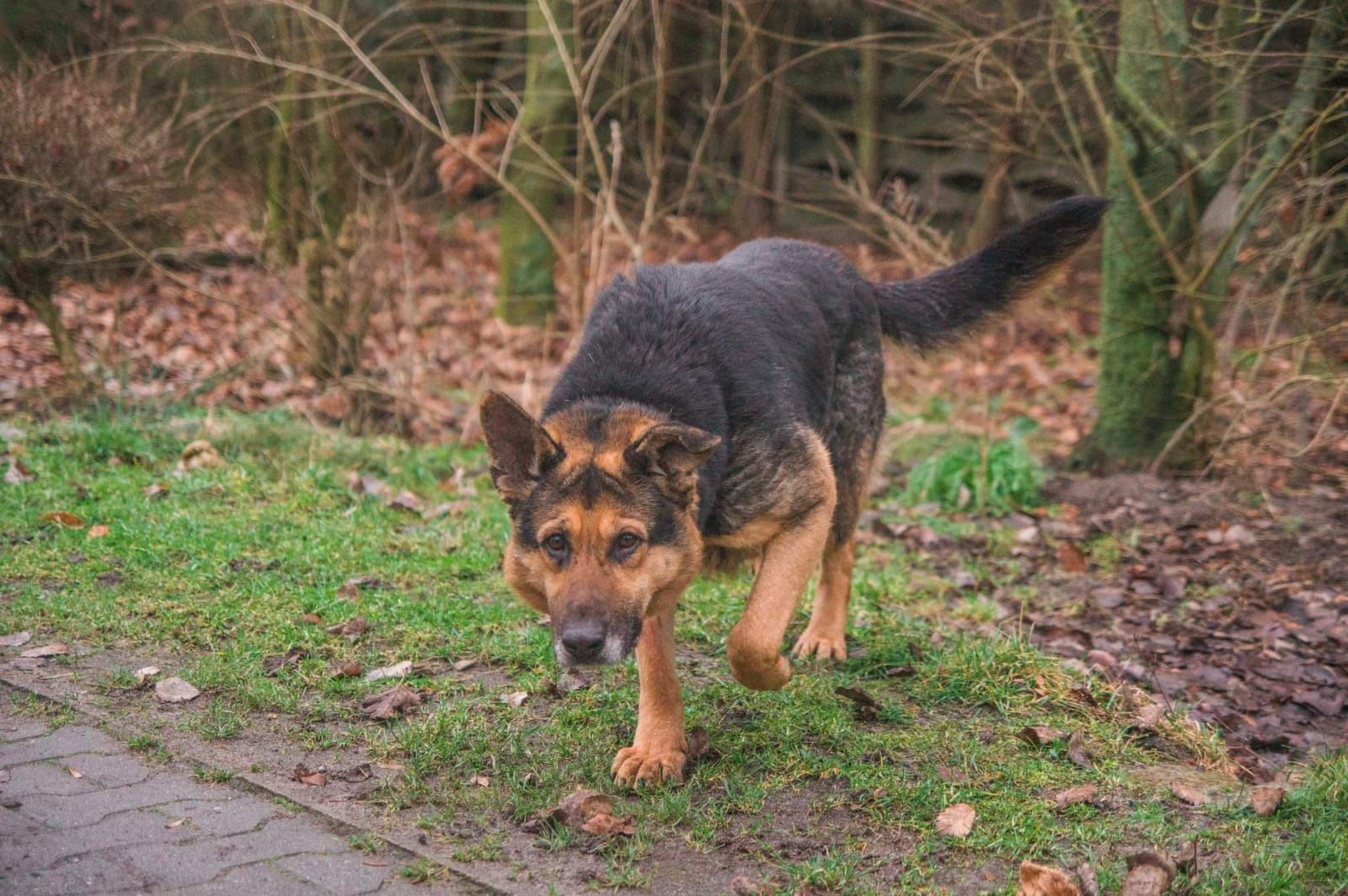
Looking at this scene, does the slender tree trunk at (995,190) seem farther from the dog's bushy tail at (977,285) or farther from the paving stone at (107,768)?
the paving stone at (107,768)

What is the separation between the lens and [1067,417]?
11.8 metres

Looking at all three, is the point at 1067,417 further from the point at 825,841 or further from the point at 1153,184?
the point at 825,841

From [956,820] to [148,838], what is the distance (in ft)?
8.58

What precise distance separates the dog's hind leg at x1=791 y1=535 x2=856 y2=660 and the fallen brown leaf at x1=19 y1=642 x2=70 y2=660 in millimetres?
3316

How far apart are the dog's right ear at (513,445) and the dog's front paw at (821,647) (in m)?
2.03

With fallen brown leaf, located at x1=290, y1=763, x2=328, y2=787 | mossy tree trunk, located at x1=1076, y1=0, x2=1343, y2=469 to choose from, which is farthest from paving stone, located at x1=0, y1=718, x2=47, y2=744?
mossy tree trunk, located at x1=1076, y1=0, x2=1343, y2=469

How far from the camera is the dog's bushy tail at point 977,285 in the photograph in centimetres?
645

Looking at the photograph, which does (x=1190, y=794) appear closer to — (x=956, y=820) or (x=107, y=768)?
(x=956, y=820)

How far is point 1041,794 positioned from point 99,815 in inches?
126

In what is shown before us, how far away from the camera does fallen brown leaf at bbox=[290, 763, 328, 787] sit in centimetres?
437

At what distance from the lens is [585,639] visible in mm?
4082

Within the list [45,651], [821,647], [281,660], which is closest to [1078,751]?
[821,647]

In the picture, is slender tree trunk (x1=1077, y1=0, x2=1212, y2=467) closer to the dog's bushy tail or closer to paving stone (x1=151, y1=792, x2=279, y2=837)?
the dog's bushy tail

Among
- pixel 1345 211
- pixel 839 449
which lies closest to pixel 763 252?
pixel 839 449
